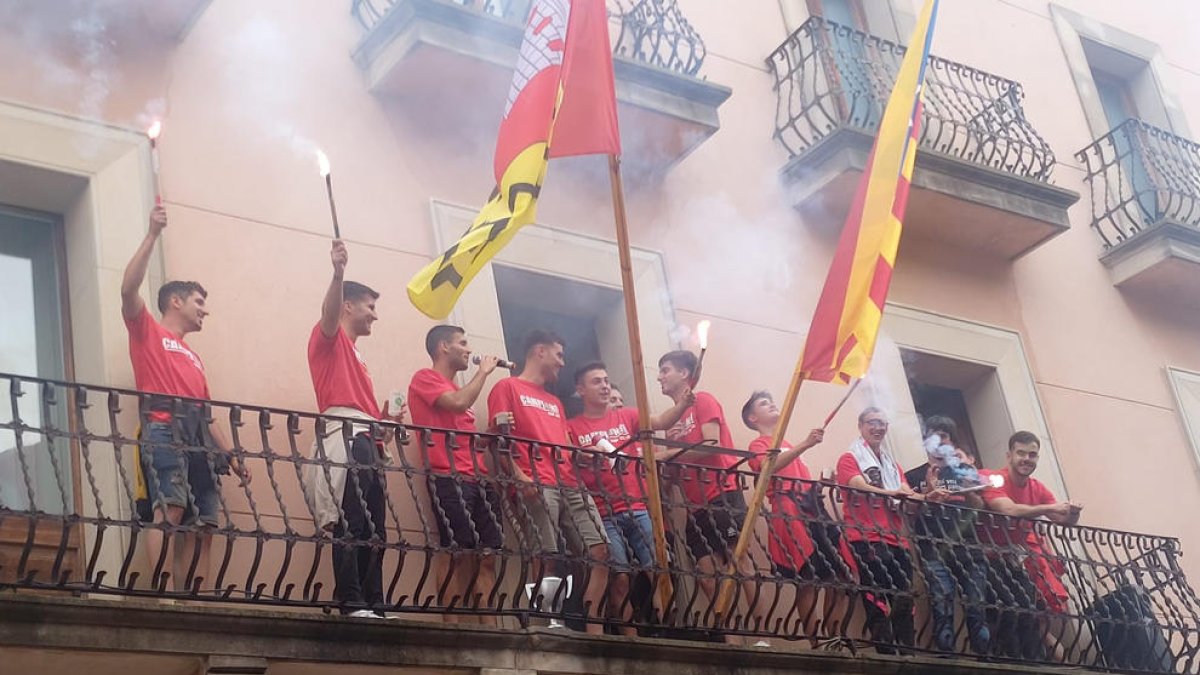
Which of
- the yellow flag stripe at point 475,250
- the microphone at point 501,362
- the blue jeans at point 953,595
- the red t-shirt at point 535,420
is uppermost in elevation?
the yellow flag stripe at point 475,250

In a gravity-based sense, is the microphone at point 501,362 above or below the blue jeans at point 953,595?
above

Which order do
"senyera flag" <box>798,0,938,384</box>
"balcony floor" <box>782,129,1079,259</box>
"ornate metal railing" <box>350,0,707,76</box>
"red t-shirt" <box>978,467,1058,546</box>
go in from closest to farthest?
"senyera flag" <box>798,0,938,384</box>
"red t-shirt" <box>978,467,1058,546</box>
"ornate metal railing" <box>350,0,707,76</box>
"balcony floor" <box>782,129,1079,259</box>

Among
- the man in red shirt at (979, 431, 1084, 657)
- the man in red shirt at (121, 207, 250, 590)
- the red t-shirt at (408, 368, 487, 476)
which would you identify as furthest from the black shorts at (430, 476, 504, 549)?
the man in red shirt at (979, 431, 1084, 657)

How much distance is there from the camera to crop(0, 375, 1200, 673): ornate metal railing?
701 centimetres

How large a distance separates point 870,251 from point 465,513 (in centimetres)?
274

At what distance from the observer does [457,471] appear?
7.77m

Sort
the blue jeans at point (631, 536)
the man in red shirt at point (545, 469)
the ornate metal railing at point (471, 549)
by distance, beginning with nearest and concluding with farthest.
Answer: the ornate metal railing at point (471, 549) → the man in red shirt at point (545, 469) → the blue jeans at point (631, 536)

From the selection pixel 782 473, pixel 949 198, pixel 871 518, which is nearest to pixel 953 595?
pixel 871 518

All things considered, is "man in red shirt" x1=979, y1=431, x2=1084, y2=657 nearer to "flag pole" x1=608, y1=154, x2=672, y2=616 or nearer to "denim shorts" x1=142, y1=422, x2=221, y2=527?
"flag pole" x1=608, y1=154, x2=672, y2=616

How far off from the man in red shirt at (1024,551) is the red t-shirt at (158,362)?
447 cm

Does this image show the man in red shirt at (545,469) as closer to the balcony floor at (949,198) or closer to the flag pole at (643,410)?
the flag pole at (643,410)

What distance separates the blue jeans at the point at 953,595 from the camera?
8961 mm

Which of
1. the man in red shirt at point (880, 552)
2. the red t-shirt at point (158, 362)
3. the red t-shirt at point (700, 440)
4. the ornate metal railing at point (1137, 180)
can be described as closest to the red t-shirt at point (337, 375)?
the red t-shirt at point (158, 362)

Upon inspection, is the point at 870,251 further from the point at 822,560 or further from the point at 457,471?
the point at 457,471
